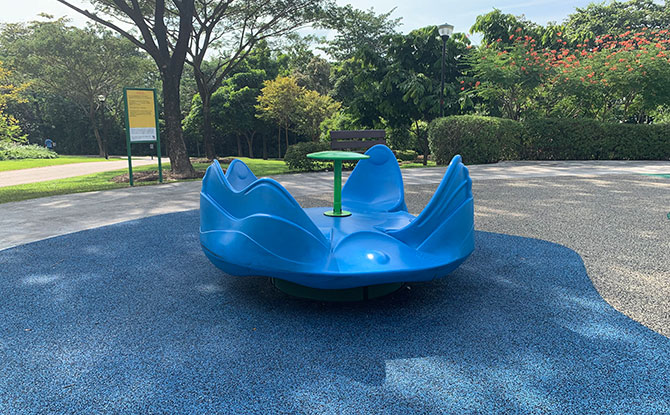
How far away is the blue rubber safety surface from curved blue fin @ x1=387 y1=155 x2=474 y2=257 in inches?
19.8

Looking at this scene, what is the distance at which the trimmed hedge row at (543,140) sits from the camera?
14430mm

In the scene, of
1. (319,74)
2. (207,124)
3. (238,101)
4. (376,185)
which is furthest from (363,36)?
(376,185)

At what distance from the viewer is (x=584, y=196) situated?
834 centimetres

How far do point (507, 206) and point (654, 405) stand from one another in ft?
18.8

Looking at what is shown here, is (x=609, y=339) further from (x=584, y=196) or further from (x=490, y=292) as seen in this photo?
(x=584, y=196)

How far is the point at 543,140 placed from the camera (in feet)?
50.5

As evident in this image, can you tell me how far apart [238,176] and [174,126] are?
32.0 feet

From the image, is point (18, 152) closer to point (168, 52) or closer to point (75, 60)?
point (75, 60)

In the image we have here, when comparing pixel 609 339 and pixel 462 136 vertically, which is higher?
pixel 462 136

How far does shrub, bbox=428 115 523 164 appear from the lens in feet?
46.9

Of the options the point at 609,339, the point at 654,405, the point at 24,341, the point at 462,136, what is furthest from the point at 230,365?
the point at 462,136

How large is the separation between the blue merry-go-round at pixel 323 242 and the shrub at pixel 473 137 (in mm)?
11471

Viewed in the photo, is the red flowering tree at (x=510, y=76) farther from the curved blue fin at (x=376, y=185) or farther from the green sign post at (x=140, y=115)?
the curved blue fin at (x=376, y=185)

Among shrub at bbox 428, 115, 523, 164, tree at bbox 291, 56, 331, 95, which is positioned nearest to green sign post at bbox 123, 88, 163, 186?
shrub at bbox 428, 115, 523, 164
